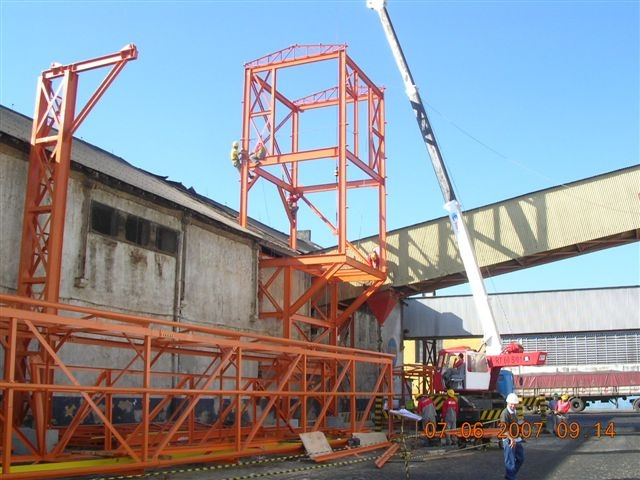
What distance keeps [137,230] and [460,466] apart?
33.8ft

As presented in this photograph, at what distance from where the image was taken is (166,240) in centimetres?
1977

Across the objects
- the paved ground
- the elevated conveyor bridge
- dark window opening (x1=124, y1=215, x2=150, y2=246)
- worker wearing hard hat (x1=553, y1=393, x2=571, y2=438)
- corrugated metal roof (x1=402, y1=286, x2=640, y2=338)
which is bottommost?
the paved ground

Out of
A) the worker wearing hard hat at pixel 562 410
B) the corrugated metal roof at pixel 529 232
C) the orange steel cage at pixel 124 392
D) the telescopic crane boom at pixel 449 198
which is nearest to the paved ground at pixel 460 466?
the orange steel cage at pixel 124 392

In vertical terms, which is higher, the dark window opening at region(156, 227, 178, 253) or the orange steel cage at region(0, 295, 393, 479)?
the dark window opening at region(156, 227, 178, 253)

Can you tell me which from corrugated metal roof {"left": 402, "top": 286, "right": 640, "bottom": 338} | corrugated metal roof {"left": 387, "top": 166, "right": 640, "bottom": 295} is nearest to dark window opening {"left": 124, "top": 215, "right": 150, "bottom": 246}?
corrugated metal roof {"left": 387, "top": 166, "right": 640, "bottom": 295}

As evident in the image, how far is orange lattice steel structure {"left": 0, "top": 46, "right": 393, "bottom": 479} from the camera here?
1043 cm

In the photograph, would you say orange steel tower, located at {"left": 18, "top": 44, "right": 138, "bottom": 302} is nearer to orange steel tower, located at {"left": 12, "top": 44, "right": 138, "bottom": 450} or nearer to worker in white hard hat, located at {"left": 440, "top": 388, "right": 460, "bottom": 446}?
orange steel tower, located at {"left": 12, "top": 44, "right": 138, "bottom": 450}

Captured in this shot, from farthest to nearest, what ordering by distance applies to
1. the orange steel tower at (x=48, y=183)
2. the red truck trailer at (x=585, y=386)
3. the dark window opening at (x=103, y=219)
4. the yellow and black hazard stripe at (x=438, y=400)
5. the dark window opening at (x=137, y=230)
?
the red truck trailer at (x=585, y=386) < the yellow and black hazard stripe at (x=438, y=400) < the dark window opening at (x=137, y=230) < the dark window opening at (x=103, y=219) < the orange steel tower at (x=48, y=183)

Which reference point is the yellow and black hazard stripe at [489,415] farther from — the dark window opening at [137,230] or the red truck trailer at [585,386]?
the red truck trailer at [585,386]

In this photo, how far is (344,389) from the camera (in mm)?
27766

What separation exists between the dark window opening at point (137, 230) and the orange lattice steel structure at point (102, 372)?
2633mm

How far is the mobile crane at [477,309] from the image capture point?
2219cm

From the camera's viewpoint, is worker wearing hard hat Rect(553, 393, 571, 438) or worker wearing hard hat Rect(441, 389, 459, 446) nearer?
worker wearing hard hat Rect(441, 389, 459, 446)

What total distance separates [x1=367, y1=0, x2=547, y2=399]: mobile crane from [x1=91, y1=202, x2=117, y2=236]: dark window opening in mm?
11625
